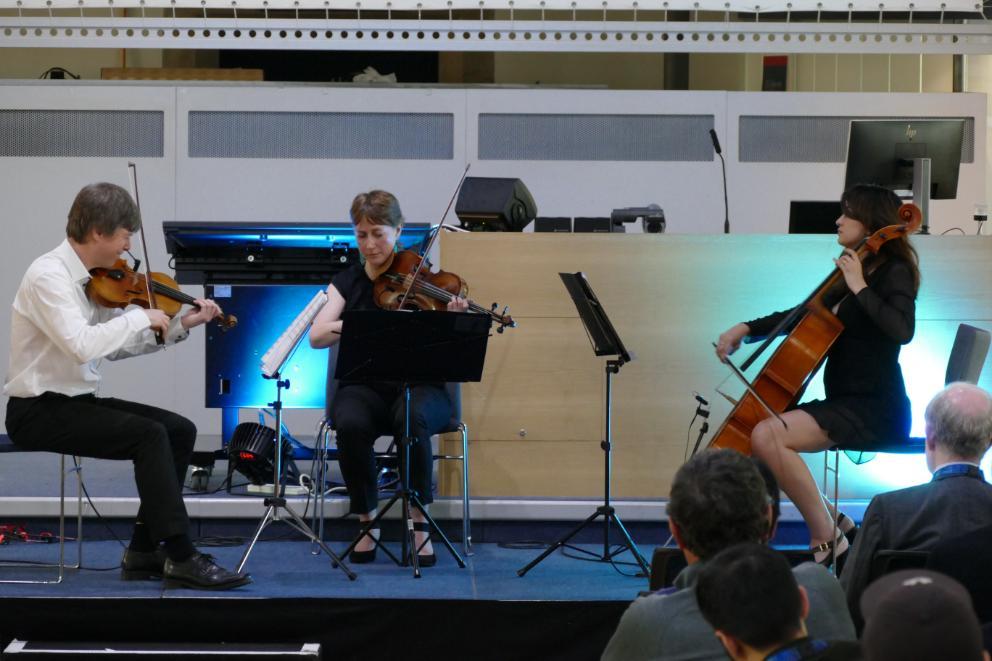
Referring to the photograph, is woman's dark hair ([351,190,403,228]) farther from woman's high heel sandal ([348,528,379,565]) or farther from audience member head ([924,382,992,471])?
audience member head ([924,382,992,471])

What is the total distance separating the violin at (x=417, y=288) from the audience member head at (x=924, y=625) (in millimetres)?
2635

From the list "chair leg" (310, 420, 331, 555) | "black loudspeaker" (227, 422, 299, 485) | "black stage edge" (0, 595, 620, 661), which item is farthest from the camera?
"black loudspeaker" (227, 422, 299, 485)

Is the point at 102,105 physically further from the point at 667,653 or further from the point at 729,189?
the point at 667,653

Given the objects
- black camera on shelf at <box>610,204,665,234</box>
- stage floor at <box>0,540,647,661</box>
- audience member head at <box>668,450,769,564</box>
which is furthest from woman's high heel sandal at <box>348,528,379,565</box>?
audience member head at <box>668,450,769,564</box>

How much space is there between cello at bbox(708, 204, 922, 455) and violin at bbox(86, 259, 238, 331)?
1.64 m

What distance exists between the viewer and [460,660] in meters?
3.32

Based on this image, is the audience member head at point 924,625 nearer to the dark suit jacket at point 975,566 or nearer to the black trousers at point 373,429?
the dark suit jacket at point 975,566

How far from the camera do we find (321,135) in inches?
263

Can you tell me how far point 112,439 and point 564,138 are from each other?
3.88 meters

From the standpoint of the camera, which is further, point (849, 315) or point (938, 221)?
point (938, 221)

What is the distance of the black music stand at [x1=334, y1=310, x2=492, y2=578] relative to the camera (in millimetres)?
3494

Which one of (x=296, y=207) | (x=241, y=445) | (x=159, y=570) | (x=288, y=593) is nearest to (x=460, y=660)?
(x=288, y=593)

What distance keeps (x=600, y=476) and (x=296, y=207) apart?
3.07 metres

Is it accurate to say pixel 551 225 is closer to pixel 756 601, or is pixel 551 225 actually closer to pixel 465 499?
pixel 465 499
